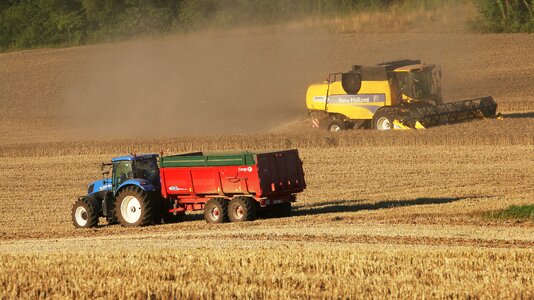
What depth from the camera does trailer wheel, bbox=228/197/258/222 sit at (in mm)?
25422

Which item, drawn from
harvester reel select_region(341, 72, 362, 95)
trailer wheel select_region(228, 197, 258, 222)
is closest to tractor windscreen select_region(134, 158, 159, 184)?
trailer wheel select_region(228, 197, 258, 222)

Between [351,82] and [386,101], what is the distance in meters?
1.69

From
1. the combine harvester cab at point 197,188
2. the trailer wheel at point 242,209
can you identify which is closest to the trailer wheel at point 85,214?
the combine harvester cab at point 197,188

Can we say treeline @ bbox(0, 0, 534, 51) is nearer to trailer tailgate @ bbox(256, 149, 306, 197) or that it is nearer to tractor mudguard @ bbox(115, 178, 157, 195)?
trailer tailgate @ bbox(256, 149, 306, 197)

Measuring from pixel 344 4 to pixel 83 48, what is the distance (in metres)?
16.9

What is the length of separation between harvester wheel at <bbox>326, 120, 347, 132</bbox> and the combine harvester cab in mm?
18297

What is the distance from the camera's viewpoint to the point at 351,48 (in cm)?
6544

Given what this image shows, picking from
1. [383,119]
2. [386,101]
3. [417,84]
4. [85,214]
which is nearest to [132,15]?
[417,84]

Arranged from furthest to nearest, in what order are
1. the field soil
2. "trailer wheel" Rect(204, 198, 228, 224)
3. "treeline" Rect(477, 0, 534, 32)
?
"treeline" Rect(477, 0, 534, 32)
"trailer wheel" Rect(204, 198, 228, 224)
the field soil

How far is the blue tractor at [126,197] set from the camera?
26000 millimetres

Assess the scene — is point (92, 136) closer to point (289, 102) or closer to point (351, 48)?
point (289, 102)

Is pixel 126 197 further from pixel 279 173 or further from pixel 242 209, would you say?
pixel 279 173

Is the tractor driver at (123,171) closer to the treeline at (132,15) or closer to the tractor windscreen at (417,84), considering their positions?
the tractor windscreen at (417,84)

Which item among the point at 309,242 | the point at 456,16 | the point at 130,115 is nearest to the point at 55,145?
the point at 130,115
